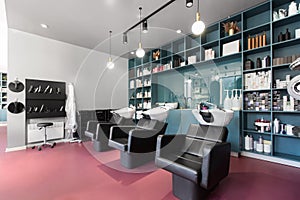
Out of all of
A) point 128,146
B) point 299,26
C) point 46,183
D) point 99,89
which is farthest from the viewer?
point 99,89

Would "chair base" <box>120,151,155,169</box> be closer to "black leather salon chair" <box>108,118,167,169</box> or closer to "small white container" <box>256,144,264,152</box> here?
"black leather salon chair" <box>108,118,167,169</box>

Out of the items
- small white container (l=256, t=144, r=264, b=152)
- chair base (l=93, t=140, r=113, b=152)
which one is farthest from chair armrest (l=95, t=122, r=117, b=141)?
small white container (l=256, t=144, r=264, b=152)

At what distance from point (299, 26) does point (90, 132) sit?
15.2 ft


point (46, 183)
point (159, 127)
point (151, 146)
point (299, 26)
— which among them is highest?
point (299, 26)

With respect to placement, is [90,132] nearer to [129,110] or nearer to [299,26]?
[129,110]

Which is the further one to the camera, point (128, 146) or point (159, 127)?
point (159, 127)

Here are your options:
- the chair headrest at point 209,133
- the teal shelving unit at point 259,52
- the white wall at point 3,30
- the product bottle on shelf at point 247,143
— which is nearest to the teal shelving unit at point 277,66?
the teal shelving unit at point 259,52

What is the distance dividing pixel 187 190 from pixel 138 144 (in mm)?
1268

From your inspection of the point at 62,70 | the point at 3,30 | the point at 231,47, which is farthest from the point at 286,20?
the point at 3,30

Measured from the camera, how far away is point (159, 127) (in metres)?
3.23

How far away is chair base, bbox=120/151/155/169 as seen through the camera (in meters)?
2.92

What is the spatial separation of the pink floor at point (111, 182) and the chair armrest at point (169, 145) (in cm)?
46

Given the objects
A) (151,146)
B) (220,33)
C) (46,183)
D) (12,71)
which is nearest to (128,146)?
(151,146)

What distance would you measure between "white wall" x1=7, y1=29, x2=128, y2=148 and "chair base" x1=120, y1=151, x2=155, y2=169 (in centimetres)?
289
